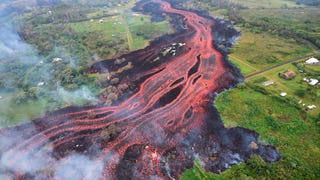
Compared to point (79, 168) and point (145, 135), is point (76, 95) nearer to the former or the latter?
point (145, 135)

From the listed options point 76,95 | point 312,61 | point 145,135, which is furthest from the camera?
point 312,61

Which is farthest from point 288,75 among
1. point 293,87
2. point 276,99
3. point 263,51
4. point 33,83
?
point 33,83

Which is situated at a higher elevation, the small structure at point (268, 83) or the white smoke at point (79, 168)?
the small structure at point (268, 83)

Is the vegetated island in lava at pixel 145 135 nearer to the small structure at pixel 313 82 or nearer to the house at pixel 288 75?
the house at pixel 288 75

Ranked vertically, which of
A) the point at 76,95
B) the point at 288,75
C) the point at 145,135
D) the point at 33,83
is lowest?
the point at 145,135

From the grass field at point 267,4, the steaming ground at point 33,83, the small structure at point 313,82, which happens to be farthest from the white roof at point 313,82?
the grass field at point 267,4

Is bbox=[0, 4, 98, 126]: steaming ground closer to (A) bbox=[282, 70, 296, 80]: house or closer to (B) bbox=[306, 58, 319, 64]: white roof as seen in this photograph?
(A) bbox=[282, 70, 296, 80]: house

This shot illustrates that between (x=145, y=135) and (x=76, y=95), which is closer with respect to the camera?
(x=145, y=135)

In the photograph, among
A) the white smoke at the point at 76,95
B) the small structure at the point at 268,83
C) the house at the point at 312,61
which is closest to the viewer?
the white smoke at the point at 76,95

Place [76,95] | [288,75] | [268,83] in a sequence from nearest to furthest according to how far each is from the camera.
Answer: [76,95]
[268,83]
[288,75]

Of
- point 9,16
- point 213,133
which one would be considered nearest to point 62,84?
point 213,133

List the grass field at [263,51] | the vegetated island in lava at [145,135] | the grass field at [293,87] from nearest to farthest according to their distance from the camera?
1. the vegetated island in lava at [145,135]
2. the grass field at [293,87]
3. the grass field at [263,51]
